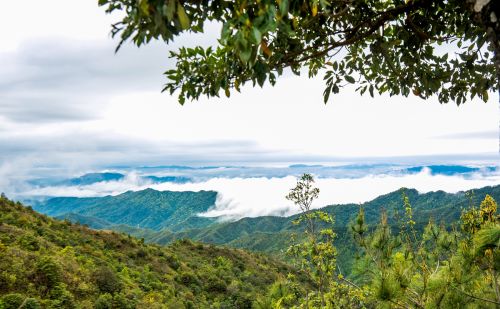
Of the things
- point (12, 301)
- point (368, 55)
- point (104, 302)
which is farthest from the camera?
point (104, 302)

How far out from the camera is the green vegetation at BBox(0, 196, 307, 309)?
1644 centimetres

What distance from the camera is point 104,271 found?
23156 mm

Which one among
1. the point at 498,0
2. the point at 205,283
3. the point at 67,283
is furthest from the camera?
the point at 205,283

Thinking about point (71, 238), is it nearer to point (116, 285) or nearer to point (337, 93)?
point (116, 285)

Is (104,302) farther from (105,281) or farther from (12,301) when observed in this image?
(12,301)

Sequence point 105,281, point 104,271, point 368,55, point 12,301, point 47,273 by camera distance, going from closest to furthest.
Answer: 1. point 368,55
2. point 12,301
3. point 47,273
4. point 105,281
5. point 104,271

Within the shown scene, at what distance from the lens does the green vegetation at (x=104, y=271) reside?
16.4 metres

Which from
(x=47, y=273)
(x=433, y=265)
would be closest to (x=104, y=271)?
(x=47, y=273)

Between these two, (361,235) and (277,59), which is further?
(361,235)

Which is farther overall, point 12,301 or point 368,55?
point 12,301

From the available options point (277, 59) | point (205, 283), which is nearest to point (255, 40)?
point (277, 59)

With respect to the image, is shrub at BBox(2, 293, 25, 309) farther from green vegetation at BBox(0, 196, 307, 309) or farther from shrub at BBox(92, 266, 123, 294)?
shrub at BBox(92, 266, 123, 294)

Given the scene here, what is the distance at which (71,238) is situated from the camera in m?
35.5

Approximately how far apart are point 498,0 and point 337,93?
2621mm
